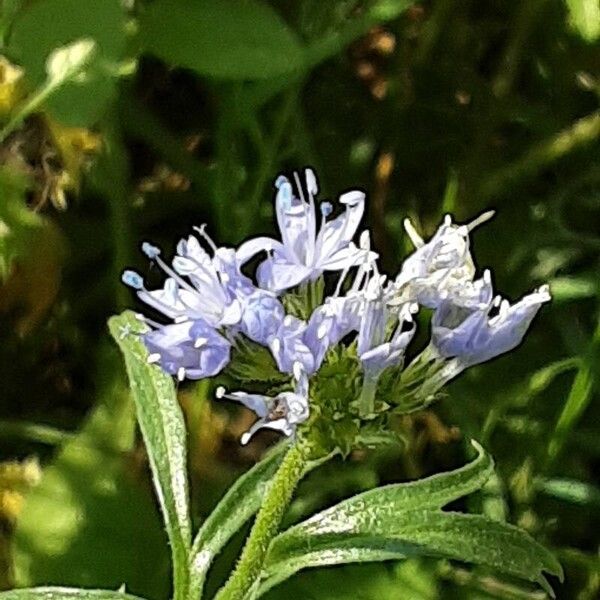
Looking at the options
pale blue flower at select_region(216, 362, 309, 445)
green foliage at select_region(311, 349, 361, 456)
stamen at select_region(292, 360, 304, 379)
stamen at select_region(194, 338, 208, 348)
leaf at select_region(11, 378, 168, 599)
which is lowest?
leaf at select_region(11, 378, 168, 599)

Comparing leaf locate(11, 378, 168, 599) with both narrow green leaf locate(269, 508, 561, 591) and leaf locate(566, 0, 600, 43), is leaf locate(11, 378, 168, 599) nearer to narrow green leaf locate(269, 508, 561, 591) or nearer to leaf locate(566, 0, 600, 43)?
narrow green leaf locate(269, 508, 561, 591)

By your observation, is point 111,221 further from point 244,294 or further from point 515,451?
point 244,294

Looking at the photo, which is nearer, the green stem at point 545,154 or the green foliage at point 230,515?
the green foliage at point 230,515

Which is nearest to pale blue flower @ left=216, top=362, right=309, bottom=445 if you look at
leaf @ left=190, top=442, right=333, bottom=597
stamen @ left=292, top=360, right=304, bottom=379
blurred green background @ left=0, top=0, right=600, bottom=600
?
stamen @ left=292, top=360, right=304, bottom=379

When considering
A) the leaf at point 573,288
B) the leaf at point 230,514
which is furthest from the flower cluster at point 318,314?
the leaf at point 573,288

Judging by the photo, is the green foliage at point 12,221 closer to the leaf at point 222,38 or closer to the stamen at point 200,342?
the leaf at point 222,38

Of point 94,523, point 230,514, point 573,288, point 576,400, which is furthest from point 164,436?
point 573,288

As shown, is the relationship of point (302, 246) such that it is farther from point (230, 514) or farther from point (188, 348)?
point (230, 514)

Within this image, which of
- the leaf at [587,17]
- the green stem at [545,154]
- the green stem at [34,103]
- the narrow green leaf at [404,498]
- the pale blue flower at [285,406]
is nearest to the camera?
the pale blue flower at [285,406]
